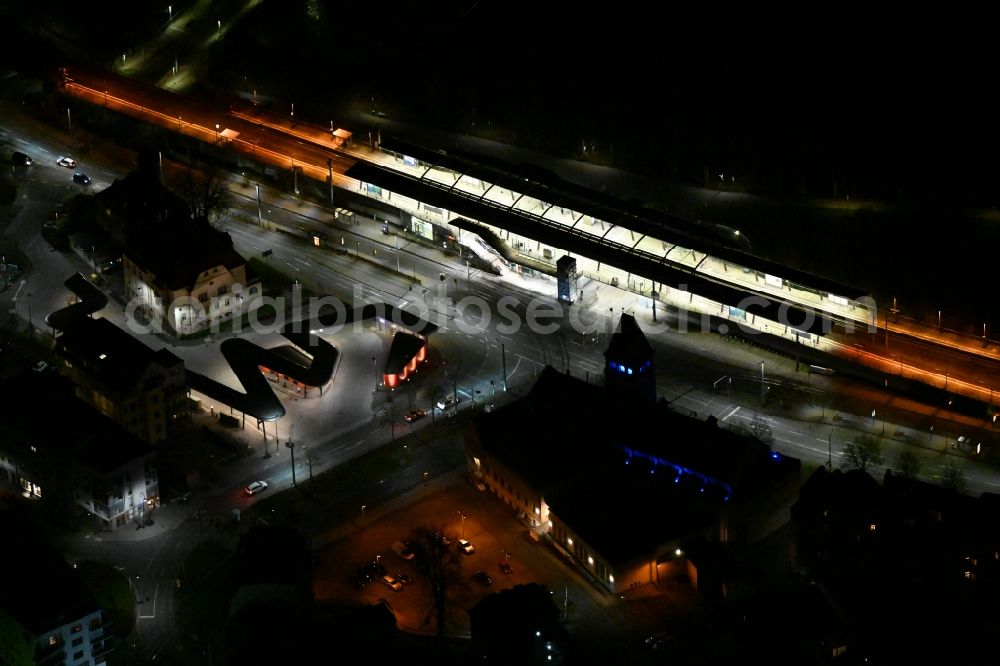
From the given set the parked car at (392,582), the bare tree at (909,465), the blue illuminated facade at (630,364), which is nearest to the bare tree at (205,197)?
the blue illuminated facade at (630,364)

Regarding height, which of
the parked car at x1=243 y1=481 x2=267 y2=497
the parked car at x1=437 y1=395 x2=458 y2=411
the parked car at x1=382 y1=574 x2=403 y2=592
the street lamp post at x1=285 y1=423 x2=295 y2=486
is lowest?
the parked car at x1=382 y1=574 x2=403 y2=592

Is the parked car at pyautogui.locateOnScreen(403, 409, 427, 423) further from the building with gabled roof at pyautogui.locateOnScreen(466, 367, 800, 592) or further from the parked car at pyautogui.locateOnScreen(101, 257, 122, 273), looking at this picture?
the parked car at pyautogui.locateOnScreen(101, 257, 122, 273)

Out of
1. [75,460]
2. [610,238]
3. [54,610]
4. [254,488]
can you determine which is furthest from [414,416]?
[54,610]

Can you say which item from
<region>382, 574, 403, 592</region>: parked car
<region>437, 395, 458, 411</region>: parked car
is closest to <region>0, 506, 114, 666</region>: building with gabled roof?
<region>382, 574, 403, 592</region>: parked car

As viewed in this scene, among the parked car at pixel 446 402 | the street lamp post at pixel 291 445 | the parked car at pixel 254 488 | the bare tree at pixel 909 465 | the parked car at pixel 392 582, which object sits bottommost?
the parked car at pixel 392 582

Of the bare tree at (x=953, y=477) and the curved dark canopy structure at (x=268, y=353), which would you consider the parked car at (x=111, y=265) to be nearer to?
the curved dark canopy structure at (x=268, y=353)
